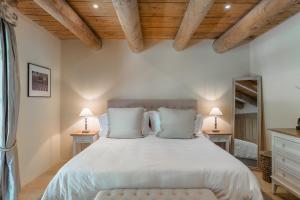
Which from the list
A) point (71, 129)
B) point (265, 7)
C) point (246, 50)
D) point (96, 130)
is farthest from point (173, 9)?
point (71, 129)

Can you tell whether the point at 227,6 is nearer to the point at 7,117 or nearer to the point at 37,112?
the point at 7,117

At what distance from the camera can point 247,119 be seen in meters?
4.12

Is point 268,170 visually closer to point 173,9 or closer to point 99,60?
point 173,9

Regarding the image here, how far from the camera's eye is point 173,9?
→ 2895mm

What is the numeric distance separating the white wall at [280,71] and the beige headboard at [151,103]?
1.31 metres

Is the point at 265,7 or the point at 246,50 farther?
the point at 246,50

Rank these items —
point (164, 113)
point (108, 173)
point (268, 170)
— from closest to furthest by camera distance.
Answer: point (108, 173), point (268, 170), point (164, 113)

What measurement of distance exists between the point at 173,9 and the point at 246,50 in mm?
2175

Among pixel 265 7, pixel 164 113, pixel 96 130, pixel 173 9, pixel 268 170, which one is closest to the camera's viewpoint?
pixel 265 7

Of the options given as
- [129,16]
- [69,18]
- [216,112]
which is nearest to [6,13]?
[69,18]

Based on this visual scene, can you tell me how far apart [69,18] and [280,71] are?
125 inches

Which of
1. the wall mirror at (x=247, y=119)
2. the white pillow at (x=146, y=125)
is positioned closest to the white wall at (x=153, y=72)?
the wall mirror at (x=247, y=119)

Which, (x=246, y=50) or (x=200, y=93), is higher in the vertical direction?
(x=246, y=50)

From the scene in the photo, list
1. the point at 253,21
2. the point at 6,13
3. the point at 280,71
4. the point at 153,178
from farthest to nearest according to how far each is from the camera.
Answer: the point at 280,71, the point at 253,21, the point at 6,13, the point at 153,178
